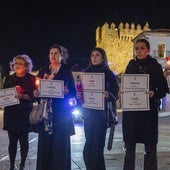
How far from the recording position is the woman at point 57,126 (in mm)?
7105

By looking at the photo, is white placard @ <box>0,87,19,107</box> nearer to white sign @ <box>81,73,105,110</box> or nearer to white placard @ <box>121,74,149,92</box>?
white sign @ <box>81,73,105,110</box>

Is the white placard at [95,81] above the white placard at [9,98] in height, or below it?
above

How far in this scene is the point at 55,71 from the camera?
23.8ft

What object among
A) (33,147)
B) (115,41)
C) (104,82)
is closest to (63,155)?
(104,82)

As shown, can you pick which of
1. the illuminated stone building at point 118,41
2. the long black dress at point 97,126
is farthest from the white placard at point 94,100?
the illuminated stone building at point 118,41

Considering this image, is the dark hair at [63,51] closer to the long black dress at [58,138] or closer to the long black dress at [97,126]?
the long black dress at [58,138]

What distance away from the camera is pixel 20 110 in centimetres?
816

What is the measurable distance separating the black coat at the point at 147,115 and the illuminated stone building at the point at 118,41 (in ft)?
233

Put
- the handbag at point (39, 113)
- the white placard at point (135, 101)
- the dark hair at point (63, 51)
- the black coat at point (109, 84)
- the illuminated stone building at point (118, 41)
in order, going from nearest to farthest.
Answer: the white placard at point (135, 101) → the handbag at point (39, 113) → the dark hair at point (63, 51) → the black coat at point (109, 84) → the illuminated stone building at point (118, 41)

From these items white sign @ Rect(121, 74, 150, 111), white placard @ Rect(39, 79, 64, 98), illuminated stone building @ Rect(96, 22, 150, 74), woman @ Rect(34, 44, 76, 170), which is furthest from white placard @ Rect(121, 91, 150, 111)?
illuminated stone building @ Rect(96, 22, 150, 74)

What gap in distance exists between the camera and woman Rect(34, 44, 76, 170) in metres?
7.11

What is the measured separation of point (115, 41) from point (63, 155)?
75222mm

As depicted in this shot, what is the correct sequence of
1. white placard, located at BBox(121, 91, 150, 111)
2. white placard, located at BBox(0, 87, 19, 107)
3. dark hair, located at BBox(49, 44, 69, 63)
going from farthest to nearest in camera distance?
white placard, located at BBox(0, 87, 19, 107) → dark hair, located at BBox(49, 44, 69, 63) → white placard, located at BBox(121, 91, 150, 111)

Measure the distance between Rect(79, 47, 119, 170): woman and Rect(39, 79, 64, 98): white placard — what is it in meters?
0.59
